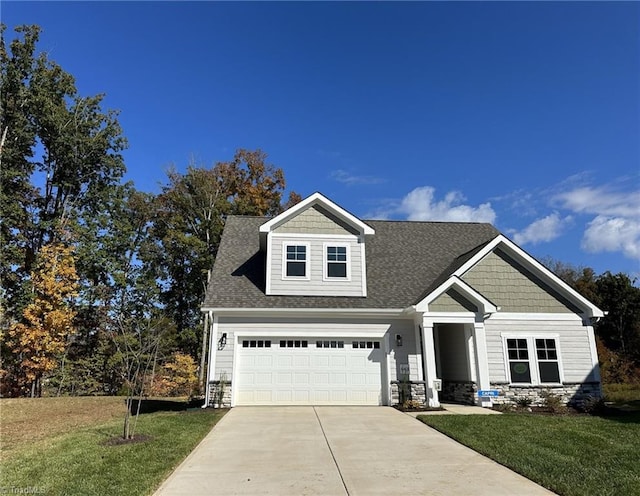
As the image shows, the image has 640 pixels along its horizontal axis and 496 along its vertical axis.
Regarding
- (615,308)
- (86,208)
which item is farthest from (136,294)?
(615,308)

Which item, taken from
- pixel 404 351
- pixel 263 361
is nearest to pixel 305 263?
pixel 263 361

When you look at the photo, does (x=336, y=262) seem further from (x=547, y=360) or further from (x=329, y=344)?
(x=547, y=360)

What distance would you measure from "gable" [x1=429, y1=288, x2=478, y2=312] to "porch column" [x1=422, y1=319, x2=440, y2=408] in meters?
0.55

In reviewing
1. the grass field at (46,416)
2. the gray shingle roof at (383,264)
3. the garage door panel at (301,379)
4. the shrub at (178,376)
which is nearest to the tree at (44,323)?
the grass field at (46,416)

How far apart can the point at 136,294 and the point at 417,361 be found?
19.6 metres

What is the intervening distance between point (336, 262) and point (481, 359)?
5514 mm

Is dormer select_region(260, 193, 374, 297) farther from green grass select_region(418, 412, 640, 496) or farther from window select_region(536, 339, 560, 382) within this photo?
window select_region(536, 339, 560, 382)

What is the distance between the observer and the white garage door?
42.4 ft

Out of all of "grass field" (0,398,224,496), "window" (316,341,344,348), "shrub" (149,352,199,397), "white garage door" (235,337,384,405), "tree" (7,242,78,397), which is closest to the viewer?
"grass field" (0,398,224,496)

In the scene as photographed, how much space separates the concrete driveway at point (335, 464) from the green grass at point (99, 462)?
0.35 metres

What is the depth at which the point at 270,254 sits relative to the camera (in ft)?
47.5

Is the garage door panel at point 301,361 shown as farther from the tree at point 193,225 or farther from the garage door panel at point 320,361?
the tree at point 193,225

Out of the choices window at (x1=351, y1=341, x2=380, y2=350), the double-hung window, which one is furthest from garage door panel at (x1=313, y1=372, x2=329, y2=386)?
the double-hung window

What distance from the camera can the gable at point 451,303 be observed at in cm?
1275
